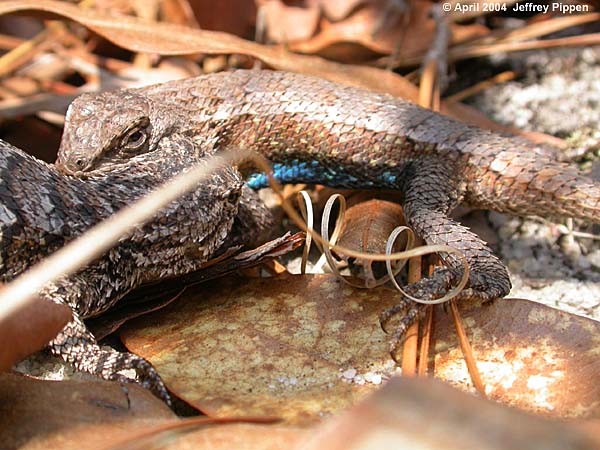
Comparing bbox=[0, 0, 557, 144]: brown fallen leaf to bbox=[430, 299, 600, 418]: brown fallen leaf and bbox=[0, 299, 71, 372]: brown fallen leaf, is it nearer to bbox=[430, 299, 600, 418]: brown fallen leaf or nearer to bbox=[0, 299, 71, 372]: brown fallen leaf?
bbox=[430, 299, 600, 418]: brown fallen leaf

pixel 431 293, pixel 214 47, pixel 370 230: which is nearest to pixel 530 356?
pixel 431 293

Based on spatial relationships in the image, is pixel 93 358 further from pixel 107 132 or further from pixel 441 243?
pixel 441 243

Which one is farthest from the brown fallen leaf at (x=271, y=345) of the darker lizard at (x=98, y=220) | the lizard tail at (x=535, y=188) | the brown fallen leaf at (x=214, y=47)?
the brown fallen leaf at (x=214, y=47)

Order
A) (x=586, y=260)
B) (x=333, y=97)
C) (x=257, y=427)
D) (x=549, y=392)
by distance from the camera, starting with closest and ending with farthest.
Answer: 1. (x=257, y=427)
2. (x=549, y=392)
3. (x=586, y=260)
4. (x=333, y=97)

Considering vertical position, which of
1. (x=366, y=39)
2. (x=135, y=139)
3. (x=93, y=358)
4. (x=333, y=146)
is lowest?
(x=93, y=358)

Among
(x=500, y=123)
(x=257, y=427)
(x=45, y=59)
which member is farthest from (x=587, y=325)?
(x=45, y=59)

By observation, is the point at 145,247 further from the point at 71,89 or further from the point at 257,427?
the point at 71,89
